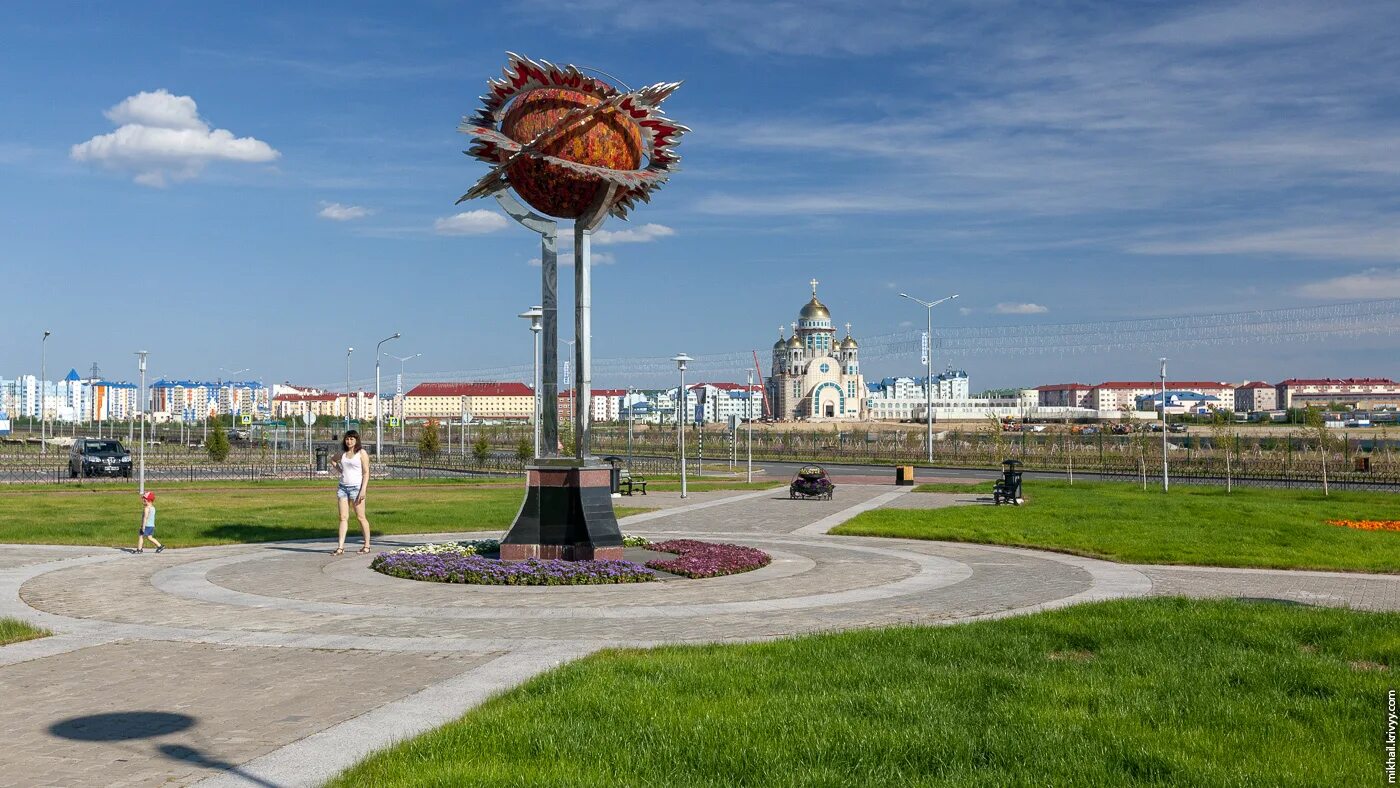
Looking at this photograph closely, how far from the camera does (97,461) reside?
46125 millimetres

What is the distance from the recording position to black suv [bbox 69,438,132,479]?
46031mm

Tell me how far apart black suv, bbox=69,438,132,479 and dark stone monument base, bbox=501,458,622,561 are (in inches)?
1434

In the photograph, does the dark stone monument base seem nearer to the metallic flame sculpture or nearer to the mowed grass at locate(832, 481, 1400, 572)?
the metallic flame sculpture

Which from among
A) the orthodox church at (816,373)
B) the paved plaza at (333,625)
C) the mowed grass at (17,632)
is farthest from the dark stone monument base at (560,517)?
the orthodox church at (816,373)

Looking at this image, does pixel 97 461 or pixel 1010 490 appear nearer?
pixel 1010 490

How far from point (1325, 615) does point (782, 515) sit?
17299 mm

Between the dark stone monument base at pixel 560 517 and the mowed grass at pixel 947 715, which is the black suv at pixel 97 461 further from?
the mowed grass at pixel 947 715

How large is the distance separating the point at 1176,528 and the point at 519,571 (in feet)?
45.8

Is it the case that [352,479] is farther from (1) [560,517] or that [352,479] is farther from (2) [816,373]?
(2) [816,373]

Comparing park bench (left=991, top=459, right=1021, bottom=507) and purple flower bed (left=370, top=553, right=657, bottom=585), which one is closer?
purple flower bed (left=370, top=553, right=657, bottom=585)

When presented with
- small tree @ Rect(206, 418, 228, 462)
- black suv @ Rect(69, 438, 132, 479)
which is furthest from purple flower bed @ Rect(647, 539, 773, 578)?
small tree @ Rect(206, 418, 228, 462)

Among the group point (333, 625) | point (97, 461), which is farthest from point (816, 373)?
point (333, 625)

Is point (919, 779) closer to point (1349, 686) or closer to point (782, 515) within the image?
point (1349, 686)

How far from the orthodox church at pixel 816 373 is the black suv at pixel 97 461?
139034 mm
